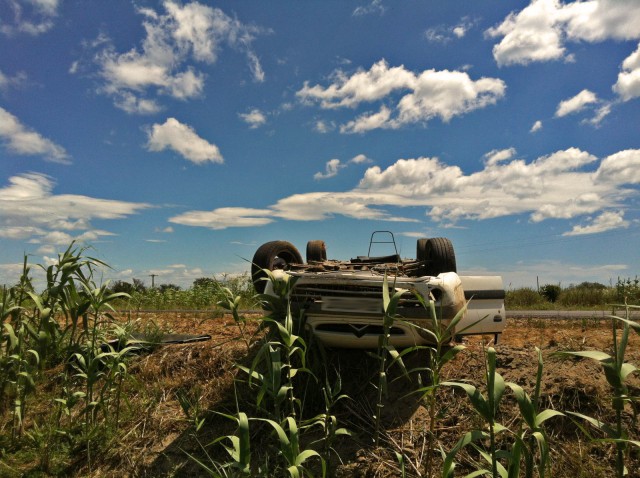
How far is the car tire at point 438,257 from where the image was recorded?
493 centimetres

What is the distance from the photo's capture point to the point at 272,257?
5.52 m

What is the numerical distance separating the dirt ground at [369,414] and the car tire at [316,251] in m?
2.26

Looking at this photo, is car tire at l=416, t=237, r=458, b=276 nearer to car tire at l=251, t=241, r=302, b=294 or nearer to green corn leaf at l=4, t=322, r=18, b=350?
→ car tire at l=251, t=241, r=302, b=294

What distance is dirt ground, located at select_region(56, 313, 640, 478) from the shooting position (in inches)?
137

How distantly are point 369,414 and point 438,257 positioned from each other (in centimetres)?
183

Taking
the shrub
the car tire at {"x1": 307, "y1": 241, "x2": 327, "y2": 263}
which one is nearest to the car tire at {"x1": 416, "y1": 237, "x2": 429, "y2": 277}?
the car tire at {"x1": 307, "y1": 241, "x2": 327, "y2": 263}

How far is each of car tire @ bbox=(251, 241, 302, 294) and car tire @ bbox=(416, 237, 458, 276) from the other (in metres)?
1.62

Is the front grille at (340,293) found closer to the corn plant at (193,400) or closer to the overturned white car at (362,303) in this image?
the overturned white car at (362,303)

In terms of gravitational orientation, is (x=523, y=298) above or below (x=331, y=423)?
above

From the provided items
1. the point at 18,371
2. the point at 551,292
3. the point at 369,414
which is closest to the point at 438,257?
the point at 369,414

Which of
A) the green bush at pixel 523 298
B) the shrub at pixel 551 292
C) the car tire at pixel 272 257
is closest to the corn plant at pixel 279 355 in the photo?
the car tire at pixel 272 257

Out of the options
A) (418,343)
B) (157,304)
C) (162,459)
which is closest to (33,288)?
(162,459)

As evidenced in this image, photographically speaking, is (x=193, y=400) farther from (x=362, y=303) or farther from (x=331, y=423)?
(x=362, y=303)

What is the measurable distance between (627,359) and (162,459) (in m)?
4.50
